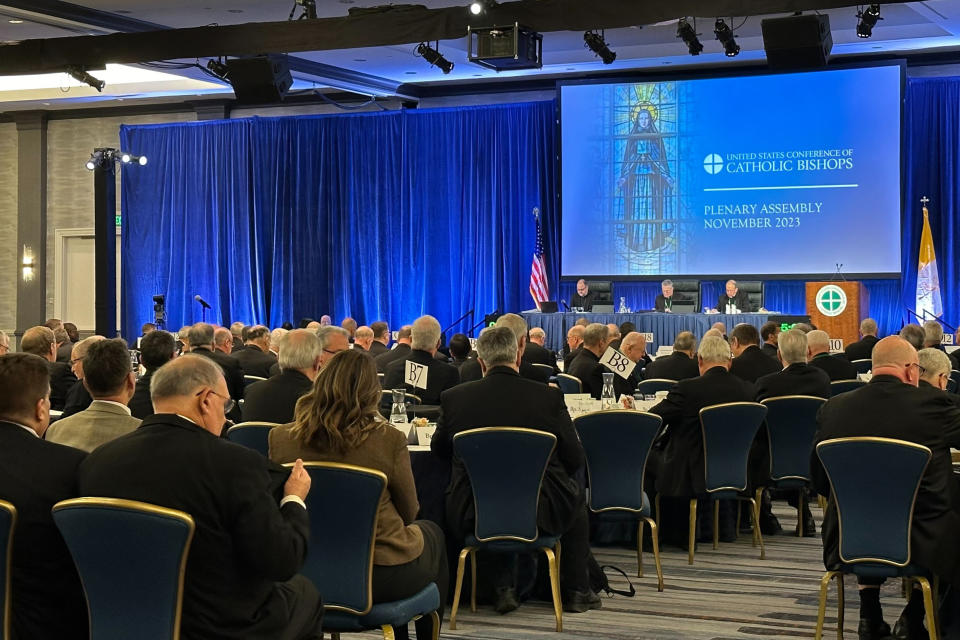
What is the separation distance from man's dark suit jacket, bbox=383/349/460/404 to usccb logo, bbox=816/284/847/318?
785 centimetres

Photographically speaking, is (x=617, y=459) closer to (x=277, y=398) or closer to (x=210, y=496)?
(x=277, y=398)

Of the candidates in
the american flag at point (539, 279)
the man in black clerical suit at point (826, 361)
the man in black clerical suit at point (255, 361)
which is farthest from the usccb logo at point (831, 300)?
the man in black clerical suit at point (255, 361)

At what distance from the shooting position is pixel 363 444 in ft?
12.8

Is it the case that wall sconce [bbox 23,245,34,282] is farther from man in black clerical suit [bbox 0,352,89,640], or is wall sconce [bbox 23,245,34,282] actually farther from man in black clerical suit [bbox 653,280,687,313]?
man in black clerical suit [bbox 0,352,89,640]

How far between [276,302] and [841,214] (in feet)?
30.2

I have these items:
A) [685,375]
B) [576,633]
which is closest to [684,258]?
[685,375]

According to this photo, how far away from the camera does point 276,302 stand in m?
19.9

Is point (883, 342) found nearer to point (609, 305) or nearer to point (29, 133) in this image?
point (609, 305)

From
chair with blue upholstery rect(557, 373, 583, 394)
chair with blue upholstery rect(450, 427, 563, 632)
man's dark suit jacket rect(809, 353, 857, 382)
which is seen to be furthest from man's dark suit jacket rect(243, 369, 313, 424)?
man's dark suit jacket rect(809, 353, 857, 382)

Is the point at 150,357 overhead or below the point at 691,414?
overhead

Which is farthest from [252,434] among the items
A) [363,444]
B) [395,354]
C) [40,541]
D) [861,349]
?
[861,349]

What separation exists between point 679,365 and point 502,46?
4039mm

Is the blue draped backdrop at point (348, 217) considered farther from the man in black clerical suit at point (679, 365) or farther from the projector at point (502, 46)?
the man in black clerical suit at point (679, 365)

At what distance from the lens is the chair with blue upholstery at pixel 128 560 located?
2.96 metres
